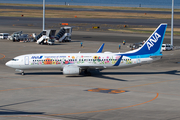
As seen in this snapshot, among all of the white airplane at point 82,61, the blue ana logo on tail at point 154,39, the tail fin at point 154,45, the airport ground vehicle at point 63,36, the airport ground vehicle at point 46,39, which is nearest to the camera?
the white airplane at point 82,61

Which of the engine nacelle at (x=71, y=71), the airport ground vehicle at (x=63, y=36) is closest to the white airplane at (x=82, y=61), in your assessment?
the engine nacelle at (x=71, y=71)

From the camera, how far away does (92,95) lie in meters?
43.8

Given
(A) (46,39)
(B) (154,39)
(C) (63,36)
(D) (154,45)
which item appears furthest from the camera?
(C) (63,36)

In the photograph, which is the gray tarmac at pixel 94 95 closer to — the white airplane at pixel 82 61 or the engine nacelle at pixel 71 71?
the engine nacelle at pixel 71 71

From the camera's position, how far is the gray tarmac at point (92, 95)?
3419 centimetres

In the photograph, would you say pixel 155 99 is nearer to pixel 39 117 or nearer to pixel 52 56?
pixel 39 117

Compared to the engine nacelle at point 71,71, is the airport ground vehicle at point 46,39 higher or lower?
higher

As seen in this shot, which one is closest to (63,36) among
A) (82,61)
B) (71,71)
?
(82,61)

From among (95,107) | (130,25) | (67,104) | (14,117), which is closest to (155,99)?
(95,107)

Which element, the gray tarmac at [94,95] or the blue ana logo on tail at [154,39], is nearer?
the gray tarmac at [94,95]

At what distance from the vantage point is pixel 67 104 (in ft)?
127

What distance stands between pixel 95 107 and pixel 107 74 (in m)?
24.1

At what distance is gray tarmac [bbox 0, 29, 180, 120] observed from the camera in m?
34.2

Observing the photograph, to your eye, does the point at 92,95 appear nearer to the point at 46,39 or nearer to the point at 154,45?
the point at 154,45
